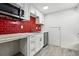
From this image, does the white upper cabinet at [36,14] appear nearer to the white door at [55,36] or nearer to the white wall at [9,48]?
the white door at [55,36]

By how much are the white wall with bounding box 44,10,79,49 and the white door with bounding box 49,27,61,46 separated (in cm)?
19

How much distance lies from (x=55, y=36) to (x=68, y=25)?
41.0 inches

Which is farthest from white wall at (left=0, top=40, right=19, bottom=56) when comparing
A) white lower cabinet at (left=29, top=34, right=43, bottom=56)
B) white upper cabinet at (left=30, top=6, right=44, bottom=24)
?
white upper cabinet at (left=30, top=6, right=44, bottom=24)

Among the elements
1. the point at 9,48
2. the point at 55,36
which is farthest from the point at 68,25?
the point at 9,48

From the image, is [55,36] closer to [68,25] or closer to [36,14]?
[68,25]

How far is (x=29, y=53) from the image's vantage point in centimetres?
294

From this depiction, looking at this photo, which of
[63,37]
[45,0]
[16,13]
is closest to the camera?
[16,13]

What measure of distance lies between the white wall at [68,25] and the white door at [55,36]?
0.62 feet

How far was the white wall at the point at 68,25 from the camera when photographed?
5352 mm

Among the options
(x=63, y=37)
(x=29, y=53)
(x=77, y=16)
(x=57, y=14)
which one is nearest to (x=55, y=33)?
(x=63, y=37)

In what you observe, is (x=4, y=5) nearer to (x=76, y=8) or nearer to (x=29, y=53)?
(x=29, y=53)

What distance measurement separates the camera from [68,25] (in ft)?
18.3

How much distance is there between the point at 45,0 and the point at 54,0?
357 mm

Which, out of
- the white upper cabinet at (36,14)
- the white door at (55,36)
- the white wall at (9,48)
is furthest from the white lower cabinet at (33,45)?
the white door at (55,36)
